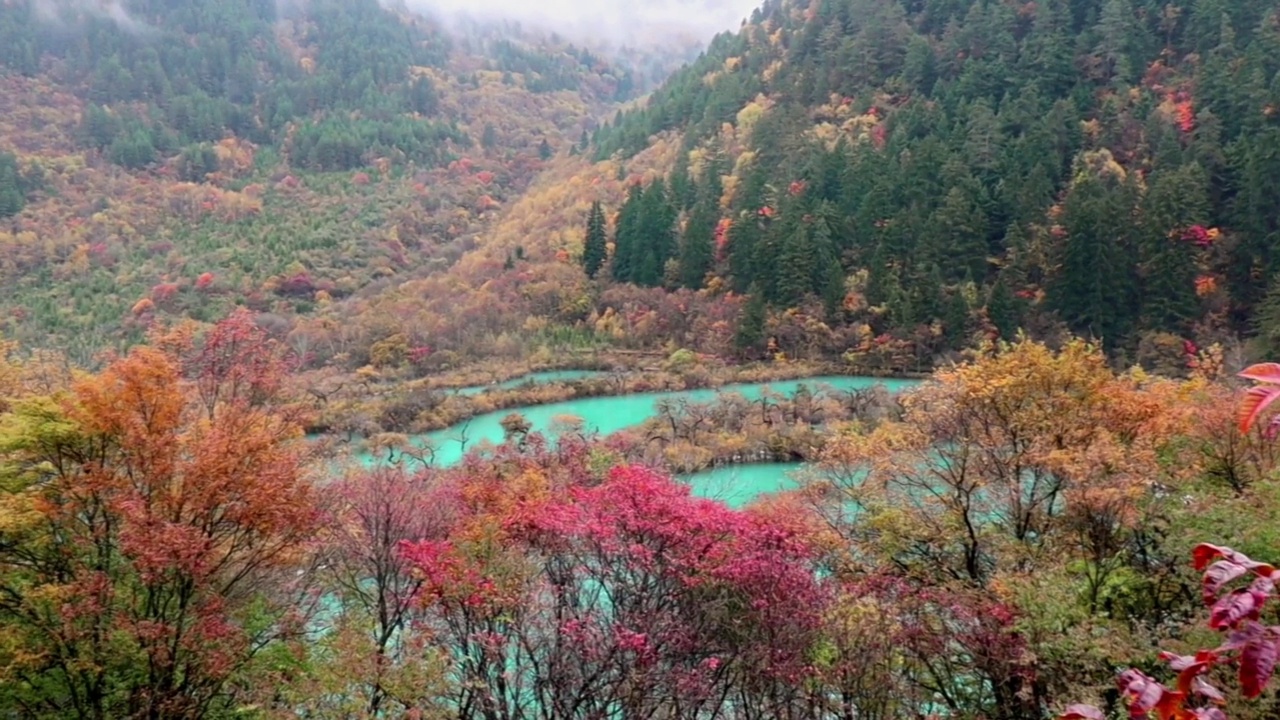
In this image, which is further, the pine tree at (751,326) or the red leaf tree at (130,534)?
the pine tree at (751,326)

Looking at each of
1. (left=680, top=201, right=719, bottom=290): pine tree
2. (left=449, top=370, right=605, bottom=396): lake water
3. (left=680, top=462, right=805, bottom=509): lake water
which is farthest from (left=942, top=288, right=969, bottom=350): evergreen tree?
(left=449, top=370, right=605, bottom=396): lake water

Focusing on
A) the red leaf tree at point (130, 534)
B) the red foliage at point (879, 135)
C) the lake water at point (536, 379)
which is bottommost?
the lake water at point (536, 379)

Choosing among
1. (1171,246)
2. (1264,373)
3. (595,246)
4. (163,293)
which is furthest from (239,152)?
(1264,373)

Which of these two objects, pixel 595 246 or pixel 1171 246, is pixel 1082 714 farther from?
pixel 595 246

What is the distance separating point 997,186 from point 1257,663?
48.0 meters

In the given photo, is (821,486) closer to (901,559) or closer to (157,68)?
(901,559)

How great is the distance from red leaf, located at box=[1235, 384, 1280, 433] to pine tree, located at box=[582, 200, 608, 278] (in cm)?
5372

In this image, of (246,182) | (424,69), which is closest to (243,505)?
(246,182)

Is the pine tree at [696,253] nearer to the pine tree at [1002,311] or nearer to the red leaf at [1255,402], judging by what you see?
the pine tree at [1002,311]

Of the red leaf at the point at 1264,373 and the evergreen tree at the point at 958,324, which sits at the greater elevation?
the red leaf at the point at 1264,373

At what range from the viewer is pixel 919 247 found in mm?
42781

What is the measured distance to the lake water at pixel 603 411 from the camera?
32.2 meters

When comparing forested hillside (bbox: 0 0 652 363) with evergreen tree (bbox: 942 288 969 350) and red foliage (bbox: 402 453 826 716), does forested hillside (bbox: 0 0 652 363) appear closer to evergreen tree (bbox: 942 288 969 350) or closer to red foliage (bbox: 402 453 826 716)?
evergreen tree (bbox: 942 288 969 350)

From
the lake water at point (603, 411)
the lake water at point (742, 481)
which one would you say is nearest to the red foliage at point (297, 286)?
the lake water at point (603, 411)
